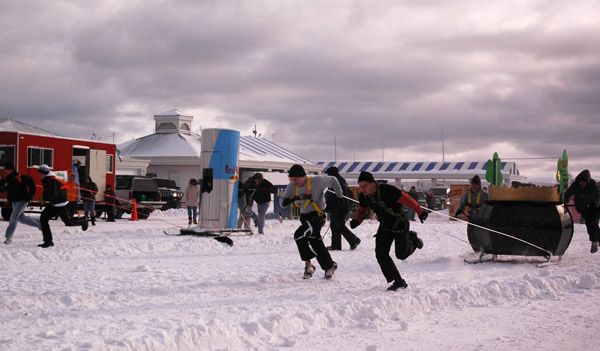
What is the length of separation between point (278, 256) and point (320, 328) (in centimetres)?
623

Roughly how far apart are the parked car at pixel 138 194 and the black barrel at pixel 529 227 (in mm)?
16849

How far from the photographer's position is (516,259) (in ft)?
38.6

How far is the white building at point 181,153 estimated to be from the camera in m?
40.7

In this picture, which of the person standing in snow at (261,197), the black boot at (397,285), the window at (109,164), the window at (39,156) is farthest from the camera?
A: the window at (109,164)

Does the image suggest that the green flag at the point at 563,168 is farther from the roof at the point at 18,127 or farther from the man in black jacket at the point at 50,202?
the man in black jacket at the point at 50,202

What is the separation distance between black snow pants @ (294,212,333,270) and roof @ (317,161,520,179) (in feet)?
135

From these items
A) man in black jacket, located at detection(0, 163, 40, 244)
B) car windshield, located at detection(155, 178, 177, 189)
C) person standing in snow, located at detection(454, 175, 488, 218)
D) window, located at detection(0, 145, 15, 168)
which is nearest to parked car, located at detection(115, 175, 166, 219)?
window, located at detection(0, 145, 15, 168)

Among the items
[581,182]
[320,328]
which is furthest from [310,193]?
[581,182]

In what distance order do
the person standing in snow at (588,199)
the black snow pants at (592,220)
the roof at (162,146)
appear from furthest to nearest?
the roof at (162,146), the person standing in snow at (588,199), the black snow pants at (592,220)

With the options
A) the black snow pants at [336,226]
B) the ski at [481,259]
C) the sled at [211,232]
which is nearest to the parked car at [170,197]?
the sled at [211,232]

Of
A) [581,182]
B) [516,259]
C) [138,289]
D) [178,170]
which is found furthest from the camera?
[178,170]

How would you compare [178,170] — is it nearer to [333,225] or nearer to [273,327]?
[333,225]

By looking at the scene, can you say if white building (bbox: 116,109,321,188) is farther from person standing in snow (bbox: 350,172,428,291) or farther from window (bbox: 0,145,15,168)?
person standing in snow (bbox: 350,172,428,291)

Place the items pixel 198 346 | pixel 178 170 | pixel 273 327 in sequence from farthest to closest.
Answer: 1. pixel 178 170
2. pixel 273 327
3. pixel 198 346
